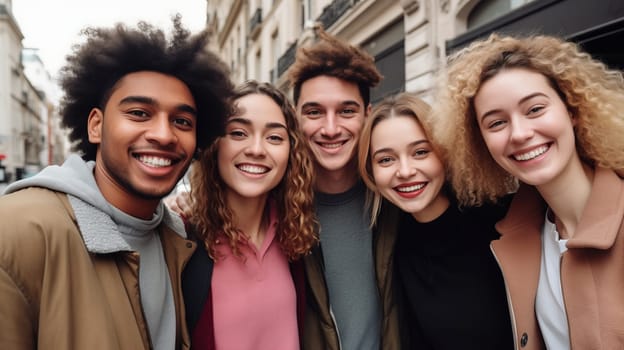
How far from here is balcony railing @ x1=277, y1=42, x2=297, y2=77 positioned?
1622 cm

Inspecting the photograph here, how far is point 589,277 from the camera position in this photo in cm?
166

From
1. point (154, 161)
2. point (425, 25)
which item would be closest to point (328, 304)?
point (154, 161)

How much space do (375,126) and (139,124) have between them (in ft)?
4.75

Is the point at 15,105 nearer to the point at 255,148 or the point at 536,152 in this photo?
the point at 255,148

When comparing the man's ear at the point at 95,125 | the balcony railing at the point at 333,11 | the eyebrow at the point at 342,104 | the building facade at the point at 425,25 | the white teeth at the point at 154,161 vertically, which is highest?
the balcony railing at the point at 333,11

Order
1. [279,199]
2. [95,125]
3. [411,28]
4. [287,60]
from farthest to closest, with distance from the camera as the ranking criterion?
1. [287,60]
2. [411,28]
3. [279,199]
4. [95,125]

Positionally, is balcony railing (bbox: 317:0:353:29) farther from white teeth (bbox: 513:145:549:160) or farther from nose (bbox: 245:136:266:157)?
white teeth (bbox: 513:145:549:160)

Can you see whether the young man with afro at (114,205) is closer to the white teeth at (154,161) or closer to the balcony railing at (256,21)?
the white teeth at (154,161)

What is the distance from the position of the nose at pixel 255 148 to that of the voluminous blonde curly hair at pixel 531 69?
105 centimetres

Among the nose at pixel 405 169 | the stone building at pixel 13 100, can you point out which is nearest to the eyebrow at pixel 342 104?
the nose at pixel 405 169

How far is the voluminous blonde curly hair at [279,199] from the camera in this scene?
2.39 m

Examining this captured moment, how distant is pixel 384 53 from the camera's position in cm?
948

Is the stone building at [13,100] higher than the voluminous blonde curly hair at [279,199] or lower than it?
higher

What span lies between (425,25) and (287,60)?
10.3 m
